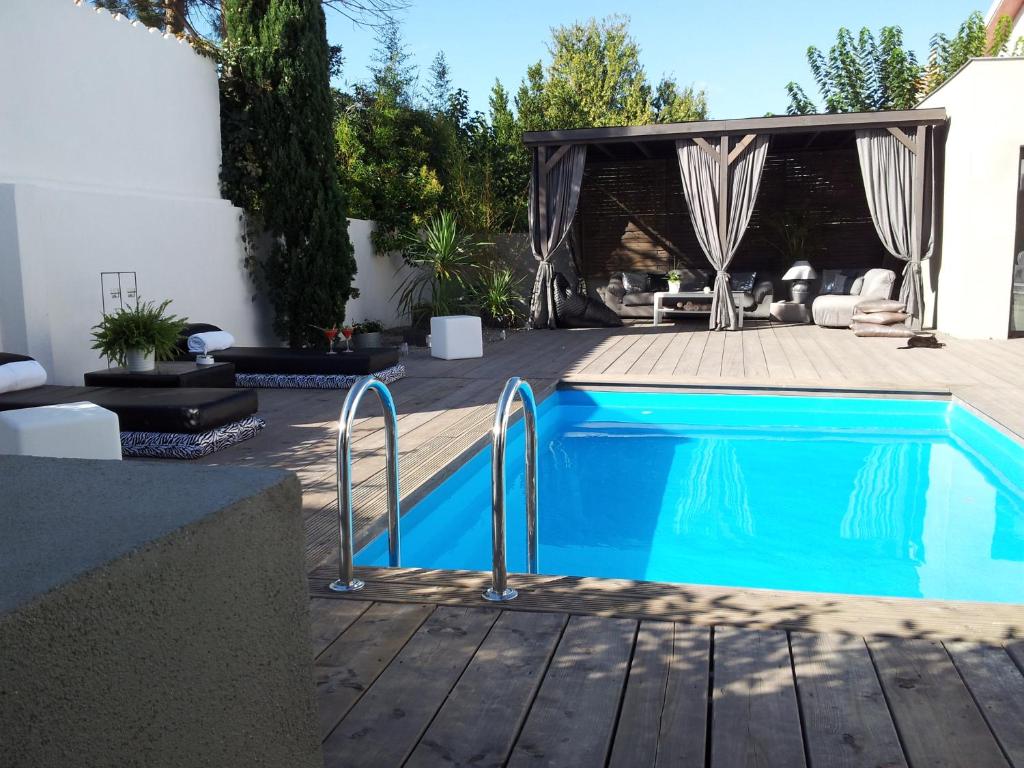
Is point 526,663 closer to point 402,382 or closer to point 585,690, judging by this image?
point 585,690

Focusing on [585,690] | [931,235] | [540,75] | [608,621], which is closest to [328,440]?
[608,621]

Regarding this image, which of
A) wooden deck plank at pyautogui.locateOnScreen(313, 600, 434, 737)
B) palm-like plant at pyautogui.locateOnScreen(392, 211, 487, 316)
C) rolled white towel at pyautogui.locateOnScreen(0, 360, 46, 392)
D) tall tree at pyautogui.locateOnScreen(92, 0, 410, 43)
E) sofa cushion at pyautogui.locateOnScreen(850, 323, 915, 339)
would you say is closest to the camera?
wooden deck plank at pyautogui.locateOnScreen(313, 600, 434, 737)

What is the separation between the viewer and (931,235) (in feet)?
35.7

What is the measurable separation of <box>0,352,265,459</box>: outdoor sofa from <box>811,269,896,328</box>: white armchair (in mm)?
8208

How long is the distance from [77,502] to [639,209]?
45.4ft

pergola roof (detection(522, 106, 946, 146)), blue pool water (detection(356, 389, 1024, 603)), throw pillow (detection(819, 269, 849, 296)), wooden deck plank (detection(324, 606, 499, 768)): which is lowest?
blue pool water (detection(356, 389, 1024, 603))

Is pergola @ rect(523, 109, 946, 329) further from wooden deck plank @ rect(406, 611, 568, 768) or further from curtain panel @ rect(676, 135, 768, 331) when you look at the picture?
wooden deck plank @ rect(406, 611, 568, 768)

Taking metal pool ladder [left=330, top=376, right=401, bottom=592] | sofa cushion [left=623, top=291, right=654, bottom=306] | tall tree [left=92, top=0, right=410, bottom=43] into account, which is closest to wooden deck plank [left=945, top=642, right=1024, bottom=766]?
metal pool ladder [left=330, top=376, right=401, bottom=592]

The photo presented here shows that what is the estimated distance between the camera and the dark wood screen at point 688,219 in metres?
13.8

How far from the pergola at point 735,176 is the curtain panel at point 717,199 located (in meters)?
0.01

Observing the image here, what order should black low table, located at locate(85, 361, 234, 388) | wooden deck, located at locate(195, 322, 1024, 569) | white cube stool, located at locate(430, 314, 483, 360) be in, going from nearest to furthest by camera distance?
→ wooden deck, located at locate(195, 322, 1024, 569), black low table, located at locate(85, 361, 234, 388), white cube stool, located at locate(430, 314, 483, 360)

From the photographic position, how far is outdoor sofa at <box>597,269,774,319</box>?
1297 cm

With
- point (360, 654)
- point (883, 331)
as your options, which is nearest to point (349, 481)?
point (360, 654)

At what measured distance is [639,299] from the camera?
517 inches
